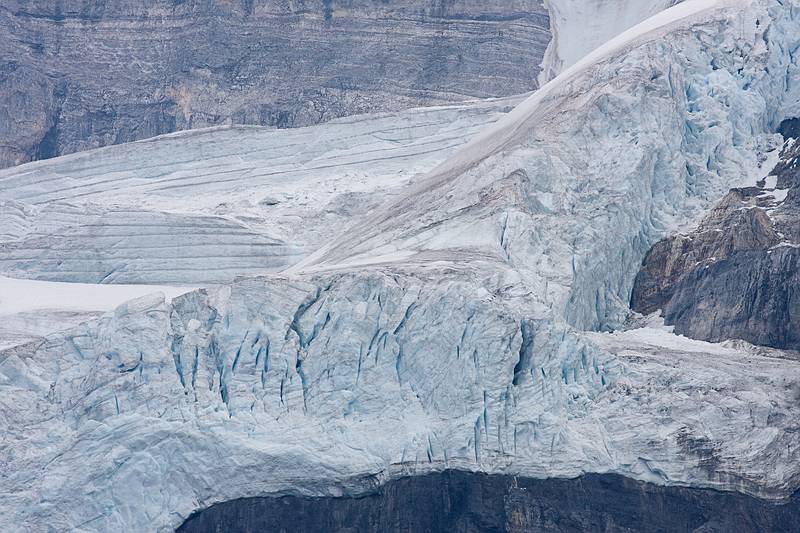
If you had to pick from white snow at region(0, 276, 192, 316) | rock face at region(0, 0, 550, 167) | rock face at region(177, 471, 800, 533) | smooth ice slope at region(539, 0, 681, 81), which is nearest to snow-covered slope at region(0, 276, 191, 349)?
white snow at region(0, 276, 192, 316)

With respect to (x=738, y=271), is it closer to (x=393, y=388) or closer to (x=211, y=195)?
(x=393, y=388)

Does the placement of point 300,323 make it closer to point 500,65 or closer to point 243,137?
point 243,137

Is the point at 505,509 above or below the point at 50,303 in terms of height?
below

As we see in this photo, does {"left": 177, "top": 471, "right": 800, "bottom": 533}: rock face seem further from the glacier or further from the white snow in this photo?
the white snow

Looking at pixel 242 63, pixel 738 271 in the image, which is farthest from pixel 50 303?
pixel 242 63

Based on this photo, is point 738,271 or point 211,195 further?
point 211,195

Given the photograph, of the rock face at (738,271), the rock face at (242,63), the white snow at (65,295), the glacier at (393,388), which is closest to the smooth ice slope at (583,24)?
the rock face at (242,63)
